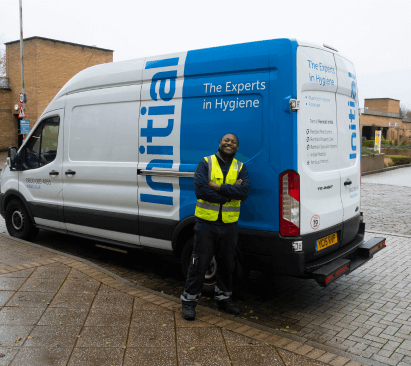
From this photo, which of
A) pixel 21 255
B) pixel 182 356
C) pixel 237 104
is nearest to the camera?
pixel 182 356

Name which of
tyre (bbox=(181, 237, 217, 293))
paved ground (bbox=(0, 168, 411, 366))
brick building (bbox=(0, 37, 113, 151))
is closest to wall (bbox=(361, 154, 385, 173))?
paved ground (bbox=(0, 168, 411, 366))

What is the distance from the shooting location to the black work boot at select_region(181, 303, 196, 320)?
398cm

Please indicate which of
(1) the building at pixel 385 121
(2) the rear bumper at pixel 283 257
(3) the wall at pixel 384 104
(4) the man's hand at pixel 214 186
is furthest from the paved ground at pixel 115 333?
(3) the wall at pixel 384 104

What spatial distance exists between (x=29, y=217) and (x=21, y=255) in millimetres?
1261

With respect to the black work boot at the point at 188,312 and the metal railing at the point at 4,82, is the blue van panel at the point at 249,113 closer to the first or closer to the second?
the black work boot at the point at 188,312

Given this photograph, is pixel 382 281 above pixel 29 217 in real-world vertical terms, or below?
below

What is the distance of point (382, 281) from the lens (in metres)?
5.52

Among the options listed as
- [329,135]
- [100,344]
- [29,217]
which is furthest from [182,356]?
[29,217]

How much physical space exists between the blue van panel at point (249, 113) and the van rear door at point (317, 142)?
151 mm

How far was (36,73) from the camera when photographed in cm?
3133

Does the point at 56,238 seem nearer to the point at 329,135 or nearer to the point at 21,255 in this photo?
the point at 21,255

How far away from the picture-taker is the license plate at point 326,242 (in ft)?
14.3

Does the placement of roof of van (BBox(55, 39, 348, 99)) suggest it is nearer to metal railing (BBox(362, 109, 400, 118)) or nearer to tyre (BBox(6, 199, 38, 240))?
tyre (BBox(6, 199, 38, 240))

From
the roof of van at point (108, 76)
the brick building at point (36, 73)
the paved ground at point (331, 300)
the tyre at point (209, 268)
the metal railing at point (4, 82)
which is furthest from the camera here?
the metal railing at point (4, 82)
